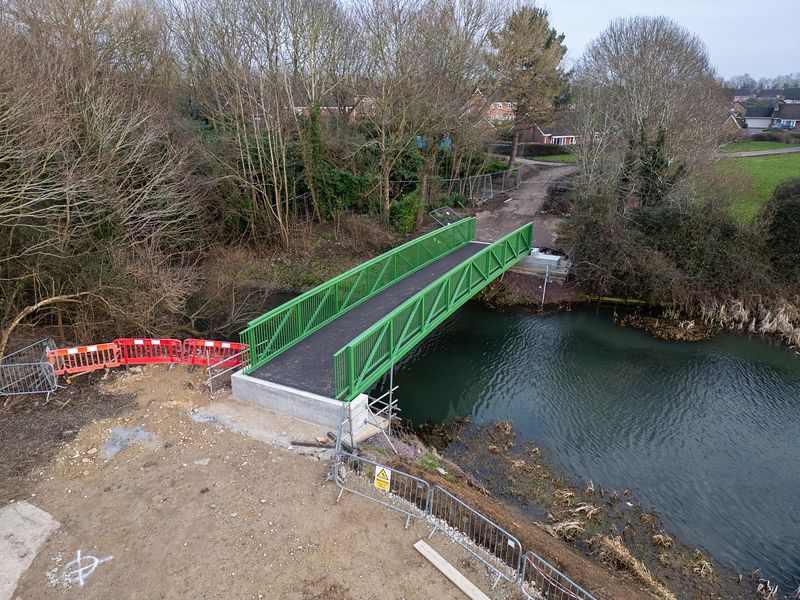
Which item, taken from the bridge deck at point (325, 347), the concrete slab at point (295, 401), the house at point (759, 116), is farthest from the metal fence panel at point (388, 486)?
the house at point (759, 116)

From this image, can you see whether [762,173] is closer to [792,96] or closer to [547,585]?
[547,585]

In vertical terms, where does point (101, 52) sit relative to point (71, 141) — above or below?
above

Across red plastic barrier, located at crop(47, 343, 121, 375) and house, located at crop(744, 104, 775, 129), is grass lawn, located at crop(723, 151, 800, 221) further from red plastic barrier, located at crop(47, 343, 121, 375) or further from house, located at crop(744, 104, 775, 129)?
house, located at crop(744, 104, 775, 129)

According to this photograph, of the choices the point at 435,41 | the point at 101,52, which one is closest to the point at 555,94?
the point at 435,41

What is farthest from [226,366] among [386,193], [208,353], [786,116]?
[786,116]

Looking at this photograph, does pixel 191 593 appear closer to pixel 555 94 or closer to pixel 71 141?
pixel 71 141

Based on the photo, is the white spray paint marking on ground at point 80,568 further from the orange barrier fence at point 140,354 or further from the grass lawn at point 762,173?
the grass lawn at point 762,173

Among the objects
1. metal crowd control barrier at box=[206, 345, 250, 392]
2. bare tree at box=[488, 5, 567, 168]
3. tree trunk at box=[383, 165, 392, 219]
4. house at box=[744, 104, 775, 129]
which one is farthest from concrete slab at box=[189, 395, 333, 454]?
house at box=[744, 104, 775, 129]
